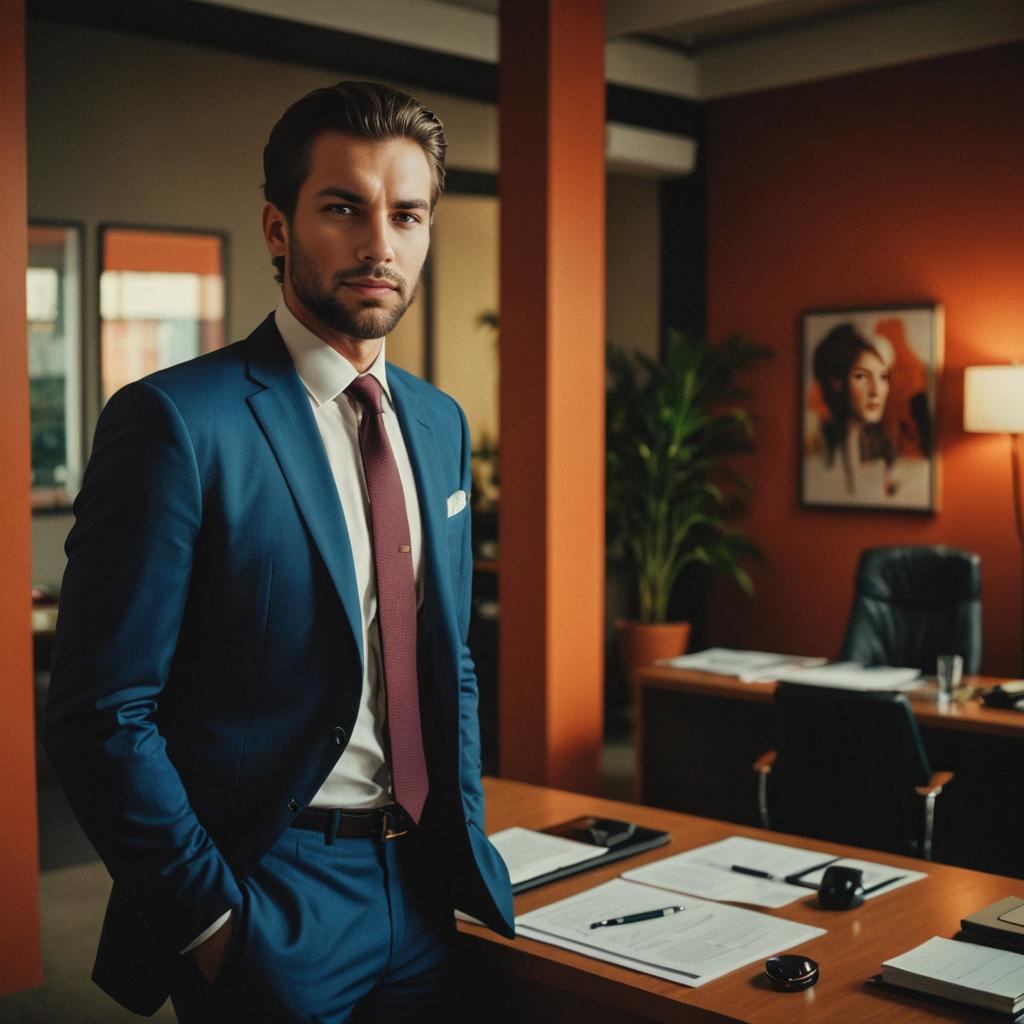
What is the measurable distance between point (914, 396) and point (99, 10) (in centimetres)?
414

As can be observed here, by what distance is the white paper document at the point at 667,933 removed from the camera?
180 cm

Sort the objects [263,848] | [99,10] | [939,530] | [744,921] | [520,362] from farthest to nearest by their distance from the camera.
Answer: [939,530], [99,10], [520,362], [744,921], [263,848]

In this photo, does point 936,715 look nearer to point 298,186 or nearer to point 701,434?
point 298,186

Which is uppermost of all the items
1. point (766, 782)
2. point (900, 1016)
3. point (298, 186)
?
point (298, 186)

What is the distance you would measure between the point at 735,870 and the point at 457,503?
857mm

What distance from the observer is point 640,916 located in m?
1.97

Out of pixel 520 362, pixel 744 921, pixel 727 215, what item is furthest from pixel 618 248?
pixel 744 921

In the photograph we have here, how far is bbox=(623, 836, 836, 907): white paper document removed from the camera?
210 cm

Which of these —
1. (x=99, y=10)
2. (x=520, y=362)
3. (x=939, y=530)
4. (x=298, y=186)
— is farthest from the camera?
(x=939, y=530)

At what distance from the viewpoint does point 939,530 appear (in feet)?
21.7

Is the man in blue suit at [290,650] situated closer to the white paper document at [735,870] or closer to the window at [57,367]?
the white paper document at [735,870]

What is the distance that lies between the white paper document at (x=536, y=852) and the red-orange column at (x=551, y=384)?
240cm

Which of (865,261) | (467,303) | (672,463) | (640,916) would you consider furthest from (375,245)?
(467,303)

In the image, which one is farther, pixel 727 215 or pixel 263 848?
pixel 727 215
